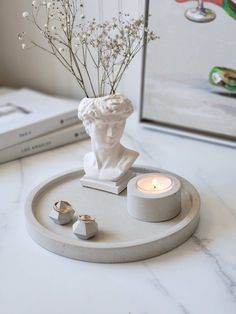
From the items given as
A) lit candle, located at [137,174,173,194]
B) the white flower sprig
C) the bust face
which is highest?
the white flower sprig

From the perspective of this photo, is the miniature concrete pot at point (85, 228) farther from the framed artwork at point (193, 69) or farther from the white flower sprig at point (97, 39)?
the framed artwork at point (193, 69)

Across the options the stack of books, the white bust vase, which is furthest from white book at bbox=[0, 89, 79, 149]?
the white bust vase

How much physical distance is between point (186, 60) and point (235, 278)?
1.74ft

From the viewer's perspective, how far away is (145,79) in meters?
1.17

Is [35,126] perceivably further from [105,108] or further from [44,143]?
[105,108]

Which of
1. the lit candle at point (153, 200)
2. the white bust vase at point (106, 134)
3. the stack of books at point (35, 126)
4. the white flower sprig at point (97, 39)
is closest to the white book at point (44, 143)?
the stack of books at point (35, 126)

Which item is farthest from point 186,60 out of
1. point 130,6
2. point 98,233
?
point 98,233

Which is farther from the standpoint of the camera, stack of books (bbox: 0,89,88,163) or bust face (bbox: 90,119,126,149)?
stack of books (bbox: 0,89,88,163)

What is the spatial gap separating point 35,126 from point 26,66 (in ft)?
1.32

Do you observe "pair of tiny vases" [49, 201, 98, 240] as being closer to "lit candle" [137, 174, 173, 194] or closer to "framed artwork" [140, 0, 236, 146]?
"lit candle" [137, 174, 173, 194]

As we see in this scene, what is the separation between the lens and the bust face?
2.86 ft

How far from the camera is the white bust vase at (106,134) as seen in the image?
85 cm

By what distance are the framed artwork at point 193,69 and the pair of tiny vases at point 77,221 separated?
1.31 feet

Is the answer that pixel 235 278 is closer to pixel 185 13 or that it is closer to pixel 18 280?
pixel 18 280
